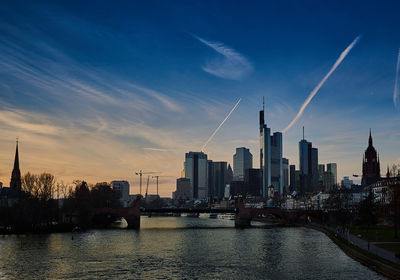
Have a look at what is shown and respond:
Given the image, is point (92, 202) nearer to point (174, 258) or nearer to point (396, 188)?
point (174, 258)

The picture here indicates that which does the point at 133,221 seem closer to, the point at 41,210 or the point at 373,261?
the point at 41,210

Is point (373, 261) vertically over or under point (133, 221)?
over

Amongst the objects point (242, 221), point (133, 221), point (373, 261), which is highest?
point (373, 261)

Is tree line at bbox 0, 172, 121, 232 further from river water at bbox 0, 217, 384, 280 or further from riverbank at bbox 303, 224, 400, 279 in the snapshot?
riverbank at bbox 303, 224, 400, 279

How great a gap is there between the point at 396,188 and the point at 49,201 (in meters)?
101

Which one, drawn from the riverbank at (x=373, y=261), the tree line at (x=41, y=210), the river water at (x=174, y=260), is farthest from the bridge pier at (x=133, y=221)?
the riverbank at (x=373, y=261)

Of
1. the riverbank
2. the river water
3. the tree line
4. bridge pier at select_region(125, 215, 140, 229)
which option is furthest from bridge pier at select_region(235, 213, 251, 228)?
the riverbank

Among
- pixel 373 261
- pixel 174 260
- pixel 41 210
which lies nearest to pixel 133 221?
pixel 41 210

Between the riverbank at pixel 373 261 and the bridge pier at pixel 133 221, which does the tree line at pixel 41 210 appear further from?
the riverbank at pixel 373 261

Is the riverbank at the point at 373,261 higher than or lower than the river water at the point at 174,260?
higher

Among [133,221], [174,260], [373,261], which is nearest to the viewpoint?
[373,261]

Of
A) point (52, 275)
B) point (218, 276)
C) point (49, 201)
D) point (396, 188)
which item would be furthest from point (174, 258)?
point (49, 201)

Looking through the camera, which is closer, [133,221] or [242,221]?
[133,221]

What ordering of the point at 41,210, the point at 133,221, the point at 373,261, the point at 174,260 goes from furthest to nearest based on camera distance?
1. the point at 133,221
2. the point at 41,210
3. the point at 174,260
4. the point at 373,261
